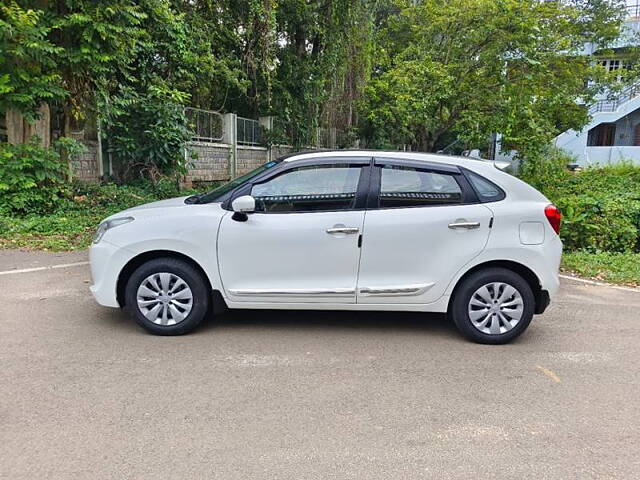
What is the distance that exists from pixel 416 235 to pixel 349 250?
1.98ft

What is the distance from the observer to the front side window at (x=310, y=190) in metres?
4.39

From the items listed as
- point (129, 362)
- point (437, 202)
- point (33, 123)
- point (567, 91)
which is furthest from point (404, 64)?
point (129, 362)

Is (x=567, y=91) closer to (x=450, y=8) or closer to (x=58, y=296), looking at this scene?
(x=450, y=8)

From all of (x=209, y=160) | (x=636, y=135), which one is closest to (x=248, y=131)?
(x=209, y=160)

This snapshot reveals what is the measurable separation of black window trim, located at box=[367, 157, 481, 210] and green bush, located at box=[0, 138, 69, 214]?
7633 mm

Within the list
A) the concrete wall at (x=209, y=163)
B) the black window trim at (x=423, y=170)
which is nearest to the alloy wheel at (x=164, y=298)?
the black window trim at (x=423, y=170)

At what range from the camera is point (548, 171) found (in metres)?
10.1

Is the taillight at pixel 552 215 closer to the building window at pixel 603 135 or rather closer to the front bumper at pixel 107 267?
the front bumper at pixel 107 267

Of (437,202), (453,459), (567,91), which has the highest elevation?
(567,91)

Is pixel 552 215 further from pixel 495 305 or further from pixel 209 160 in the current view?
pixel 209 160

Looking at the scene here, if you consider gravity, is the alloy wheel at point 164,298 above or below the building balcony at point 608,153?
below

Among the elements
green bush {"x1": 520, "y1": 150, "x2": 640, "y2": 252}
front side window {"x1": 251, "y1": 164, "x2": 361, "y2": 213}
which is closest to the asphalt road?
front side window {"x1": 251, "y1": 164, "x2": 361, "y2": 213}

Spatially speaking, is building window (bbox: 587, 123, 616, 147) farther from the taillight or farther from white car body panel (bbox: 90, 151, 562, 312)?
white car body panel (bbox: 90, 151, 562, 312)

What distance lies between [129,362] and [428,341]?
2565mm
